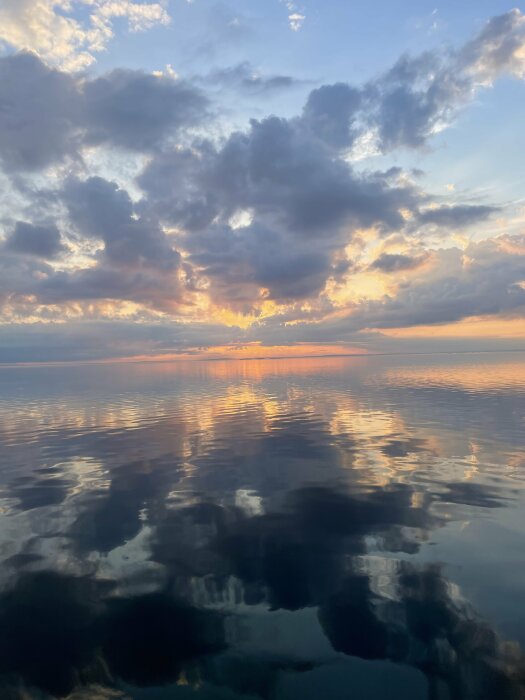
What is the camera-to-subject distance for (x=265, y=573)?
16.1 meters

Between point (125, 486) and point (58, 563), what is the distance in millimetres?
10303

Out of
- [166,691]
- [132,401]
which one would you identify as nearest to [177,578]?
[166,691]

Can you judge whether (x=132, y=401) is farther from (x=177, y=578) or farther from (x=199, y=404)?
(x=177, y=578)

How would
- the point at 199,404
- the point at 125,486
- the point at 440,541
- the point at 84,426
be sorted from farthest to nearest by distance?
the point at 199,404 → the point at 84,426 → the point at 125,486 → the point at 440,541

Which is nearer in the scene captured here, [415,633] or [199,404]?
[415,633]

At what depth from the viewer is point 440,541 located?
18.3 meters

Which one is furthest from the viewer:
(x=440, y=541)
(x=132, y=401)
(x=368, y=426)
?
(x=132, y=401)

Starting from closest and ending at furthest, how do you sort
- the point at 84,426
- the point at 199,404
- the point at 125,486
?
the point at 125,486 → the point at 84,426 → the point at 199,404

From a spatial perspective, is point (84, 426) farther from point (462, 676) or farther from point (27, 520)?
point (462, 676)

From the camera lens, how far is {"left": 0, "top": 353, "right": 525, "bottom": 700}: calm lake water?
1136cm

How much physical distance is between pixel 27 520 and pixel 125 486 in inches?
255

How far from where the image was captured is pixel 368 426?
154 ft

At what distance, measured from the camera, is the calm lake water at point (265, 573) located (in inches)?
447

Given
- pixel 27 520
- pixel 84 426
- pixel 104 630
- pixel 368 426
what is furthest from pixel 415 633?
pixel 84 426
